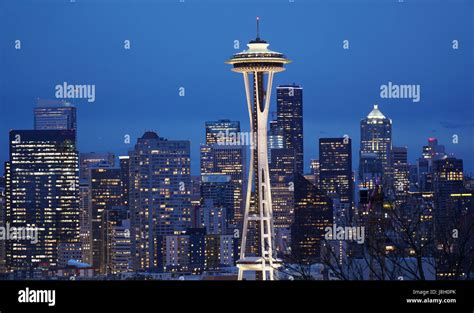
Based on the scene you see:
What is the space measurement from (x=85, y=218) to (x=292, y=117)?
9207 millimetres

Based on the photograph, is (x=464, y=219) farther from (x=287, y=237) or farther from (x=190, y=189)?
(x=190, y=189)

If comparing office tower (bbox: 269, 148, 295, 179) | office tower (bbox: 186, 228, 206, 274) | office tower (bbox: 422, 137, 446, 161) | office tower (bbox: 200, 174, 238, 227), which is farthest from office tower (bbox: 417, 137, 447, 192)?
office tower (bbox: 269, 148, 295, 179)

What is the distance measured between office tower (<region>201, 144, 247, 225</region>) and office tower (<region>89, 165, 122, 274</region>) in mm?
3043

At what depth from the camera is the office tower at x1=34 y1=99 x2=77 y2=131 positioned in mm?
28906

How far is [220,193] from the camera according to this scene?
119 ft

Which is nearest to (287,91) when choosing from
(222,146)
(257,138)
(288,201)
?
(257,138)

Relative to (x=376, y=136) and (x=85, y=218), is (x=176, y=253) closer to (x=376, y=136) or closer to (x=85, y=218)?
(x=85, y=218)

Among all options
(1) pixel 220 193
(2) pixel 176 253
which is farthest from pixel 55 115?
(1) pixel 220 193

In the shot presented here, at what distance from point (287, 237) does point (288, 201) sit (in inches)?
263

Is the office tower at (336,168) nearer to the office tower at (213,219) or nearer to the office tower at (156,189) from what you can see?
the office tower at (213,219)

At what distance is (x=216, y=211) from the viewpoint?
34969mm


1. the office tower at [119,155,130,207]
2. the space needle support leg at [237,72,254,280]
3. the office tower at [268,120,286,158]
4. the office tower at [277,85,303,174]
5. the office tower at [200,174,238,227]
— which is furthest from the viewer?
the office tower at [268,120,286,158]

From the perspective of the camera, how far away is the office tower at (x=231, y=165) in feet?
113

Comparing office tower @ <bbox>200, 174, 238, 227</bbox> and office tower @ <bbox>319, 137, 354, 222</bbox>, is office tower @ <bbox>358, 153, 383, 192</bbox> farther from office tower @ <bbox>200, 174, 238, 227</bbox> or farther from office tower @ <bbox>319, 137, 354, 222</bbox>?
office tower @ <bbox>200, 174, 238, 227</bbox>
